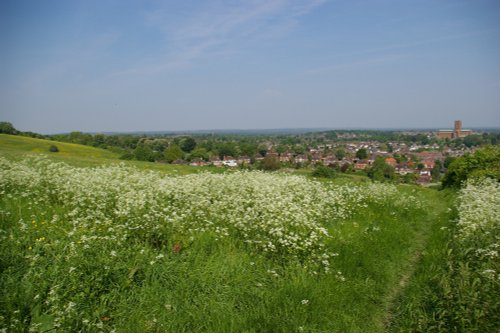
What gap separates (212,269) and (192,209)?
2.42m

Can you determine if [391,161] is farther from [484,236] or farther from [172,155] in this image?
[484,236]

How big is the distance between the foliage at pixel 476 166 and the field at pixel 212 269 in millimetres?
10683

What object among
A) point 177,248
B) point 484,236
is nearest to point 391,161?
point 484,236

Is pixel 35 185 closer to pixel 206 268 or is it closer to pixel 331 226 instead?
pixel 206 268

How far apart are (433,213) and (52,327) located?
464 inches

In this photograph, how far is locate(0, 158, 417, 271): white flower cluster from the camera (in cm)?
616

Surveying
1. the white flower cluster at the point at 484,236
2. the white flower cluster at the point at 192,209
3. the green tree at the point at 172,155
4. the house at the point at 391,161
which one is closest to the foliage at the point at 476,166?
the white flower cluster at the point at 192,209

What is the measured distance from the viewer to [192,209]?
756 cm

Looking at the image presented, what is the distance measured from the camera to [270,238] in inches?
255

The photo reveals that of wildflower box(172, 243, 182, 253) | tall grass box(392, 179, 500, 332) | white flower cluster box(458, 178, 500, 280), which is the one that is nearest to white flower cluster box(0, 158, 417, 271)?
wildflower box(172, 243, 182, 253)

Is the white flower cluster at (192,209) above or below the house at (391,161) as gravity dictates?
above

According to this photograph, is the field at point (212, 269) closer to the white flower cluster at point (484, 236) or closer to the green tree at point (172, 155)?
the white flower cluster at point (484, 236)

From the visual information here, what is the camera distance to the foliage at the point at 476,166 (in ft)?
55.6

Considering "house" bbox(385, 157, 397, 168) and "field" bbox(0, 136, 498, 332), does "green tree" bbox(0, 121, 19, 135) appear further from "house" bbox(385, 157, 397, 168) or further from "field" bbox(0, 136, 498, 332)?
"house" bbox(385, 157, 397, 168)
